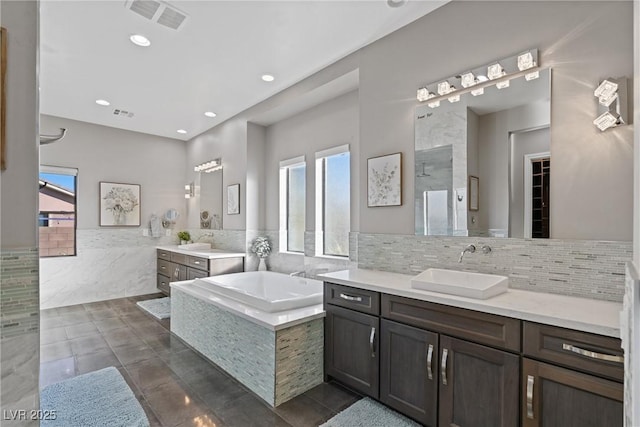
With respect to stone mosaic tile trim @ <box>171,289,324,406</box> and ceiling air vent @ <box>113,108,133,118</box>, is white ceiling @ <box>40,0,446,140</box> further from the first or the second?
stone mosaic tile trim @ <box>171,289,324,406</box>

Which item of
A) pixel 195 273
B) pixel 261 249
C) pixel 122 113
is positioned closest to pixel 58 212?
pixel 122 113

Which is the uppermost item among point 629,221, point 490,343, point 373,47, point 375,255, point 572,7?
point 373,47

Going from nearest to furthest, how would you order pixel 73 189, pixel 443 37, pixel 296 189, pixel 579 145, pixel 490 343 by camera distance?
pixel 490 343
pixel 579 145
pixel 443 37
pixel 296 189
pixel 73 189

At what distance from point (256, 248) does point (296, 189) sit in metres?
1.05

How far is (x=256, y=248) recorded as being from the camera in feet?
15.4

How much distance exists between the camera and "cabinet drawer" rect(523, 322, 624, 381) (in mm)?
1323

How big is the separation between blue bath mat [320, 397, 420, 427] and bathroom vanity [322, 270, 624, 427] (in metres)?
0.07

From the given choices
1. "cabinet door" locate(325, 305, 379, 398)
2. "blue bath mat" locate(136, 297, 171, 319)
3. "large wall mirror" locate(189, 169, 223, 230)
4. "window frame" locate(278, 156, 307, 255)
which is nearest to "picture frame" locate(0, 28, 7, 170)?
"cabinet door" locate(325, 305, 379, 398)

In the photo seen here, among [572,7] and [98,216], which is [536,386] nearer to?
[572,7]

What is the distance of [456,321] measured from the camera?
5.93 feet

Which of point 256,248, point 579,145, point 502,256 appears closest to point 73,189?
point 256,248

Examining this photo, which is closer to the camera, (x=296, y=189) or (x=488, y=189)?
(x=488, y=189)

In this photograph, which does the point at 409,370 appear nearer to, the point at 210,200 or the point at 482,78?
the point at 482,78

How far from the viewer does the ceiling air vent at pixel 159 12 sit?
2424mm
